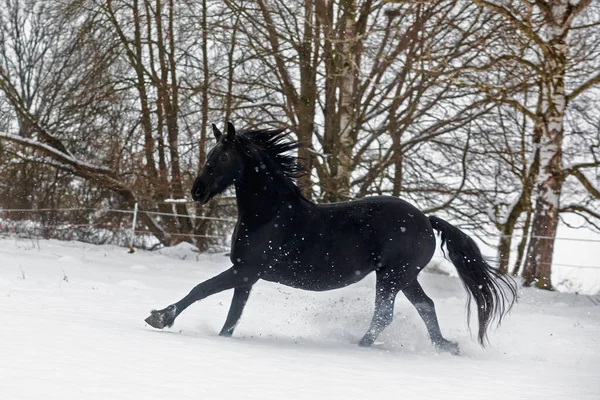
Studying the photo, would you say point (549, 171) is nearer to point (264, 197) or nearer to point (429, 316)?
point (429, 316)

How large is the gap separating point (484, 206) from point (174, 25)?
7.96m

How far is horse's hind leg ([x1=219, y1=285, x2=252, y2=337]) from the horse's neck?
581 millimetres

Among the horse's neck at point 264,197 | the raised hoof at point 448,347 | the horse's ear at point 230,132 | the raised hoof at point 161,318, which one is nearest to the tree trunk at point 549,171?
the raised hoof at point 448,347

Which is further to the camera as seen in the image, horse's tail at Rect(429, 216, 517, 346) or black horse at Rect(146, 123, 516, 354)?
horse's tail at Rect(429, 216, 517, 346)

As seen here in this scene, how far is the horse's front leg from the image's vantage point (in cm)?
525

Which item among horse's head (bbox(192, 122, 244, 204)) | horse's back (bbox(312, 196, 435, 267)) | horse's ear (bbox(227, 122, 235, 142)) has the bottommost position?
horse's back (bbox(312, 196, 435, 267))

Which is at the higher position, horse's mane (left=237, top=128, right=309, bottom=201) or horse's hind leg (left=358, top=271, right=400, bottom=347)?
horse's mane (left=237, top=128, right=309, bottom=201)

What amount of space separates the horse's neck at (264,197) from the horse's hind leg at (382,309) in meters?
0.89

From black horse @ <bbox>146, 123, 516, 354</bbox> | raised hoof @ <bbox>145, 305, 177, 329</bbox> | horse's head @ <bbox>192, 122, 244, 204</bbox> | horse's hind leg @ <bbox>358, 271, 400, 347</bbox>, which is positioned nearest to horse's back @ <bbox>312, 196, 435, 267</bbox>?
black horse @ <bbox>146, 123, 516, 354</bbox>

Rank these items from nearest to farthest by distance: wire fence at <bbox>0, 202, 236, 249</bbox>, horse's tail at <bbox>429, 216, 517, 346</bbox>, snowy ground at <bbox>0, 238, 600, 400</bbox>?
1. snowy ground at <bbox>0, 238, 600, 400</bbox>
2. horse's tail at <bbox>429, 216, 517, 346</bbox>
3. wire fence at <bbox>0, 202, 236, 249</bbox>

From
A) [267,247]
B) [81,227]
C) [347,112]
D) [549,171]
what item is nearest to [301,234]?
[267,247]

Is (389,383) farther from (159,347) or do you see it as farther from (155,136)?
(155,136)

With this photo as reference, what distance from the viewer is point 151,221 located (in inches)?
664

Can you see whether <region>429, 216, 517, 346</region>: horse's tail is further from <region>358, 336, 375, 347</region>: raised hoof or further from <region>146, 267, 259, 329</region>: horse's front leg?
<region>146, 267, 259, 329</region>: horse's front leg
